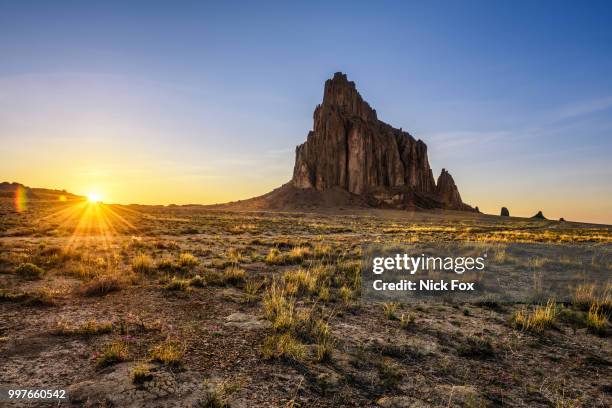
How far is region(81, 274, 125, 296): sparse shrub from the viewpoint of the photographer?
28.5ft

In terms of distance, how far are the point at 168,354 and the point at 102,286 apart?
5.03 metres

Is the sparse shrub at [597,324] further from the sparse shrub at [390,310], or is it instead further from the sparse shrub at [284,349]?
the sparse shrub at [284,349]

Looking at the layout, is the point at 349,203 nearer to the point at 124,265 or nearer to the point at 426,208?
the point at 426,208

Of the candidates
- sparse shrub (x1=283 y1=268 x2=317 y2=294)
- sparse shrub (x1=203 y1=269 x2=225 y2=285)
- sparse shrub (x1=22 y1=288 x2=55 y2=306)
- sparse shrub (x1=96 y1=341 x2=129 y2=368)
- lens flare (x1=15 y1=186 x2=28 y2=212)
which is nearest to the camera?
sparse shrub (x1=96 y1=341 x2=129 y2=368)

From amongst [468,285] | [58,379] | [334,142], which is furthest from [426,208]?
[58,379]

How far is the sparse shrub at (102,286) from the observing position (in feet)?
28.5

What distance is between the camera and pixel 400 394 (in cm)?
466

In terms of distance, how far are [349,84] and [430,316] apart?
154860 millimetres

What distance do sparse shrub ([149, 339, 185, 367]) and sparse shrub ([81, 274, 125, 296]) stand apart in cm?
430

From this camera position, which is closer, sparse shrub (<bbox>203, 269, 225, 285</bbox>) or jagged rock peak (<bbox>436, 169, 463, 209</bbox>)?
sparse shrub (<bbox>203, 269, 225, 285</bbox>)

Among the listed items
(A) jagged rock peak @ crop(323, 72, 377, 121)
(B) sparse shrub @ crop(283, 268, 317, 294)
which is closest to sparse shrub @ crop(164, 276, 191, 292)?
(B) sparse shrub @ crop(283, 268, 317, 294)

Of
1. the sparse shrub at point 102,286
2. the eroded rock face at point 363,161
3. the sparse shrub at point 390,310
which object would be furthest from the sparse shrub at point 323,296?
the eroded rock face at point 363,161

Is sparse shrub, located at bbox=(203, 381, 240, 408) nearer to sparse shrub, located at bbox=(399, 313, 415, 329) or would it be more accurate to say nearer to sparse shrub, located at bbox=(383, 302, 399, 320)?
sparse shrub, located at bbox=(399, 313, 415, 329)

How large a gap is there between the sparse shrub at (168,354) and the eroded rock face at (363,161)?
393ft
